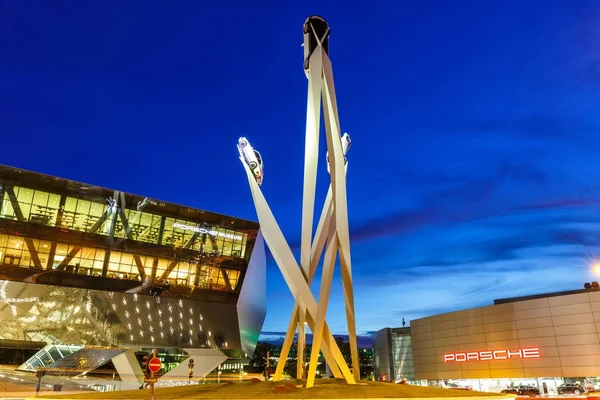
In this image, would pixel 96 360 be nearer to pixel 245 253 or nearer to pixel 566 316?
pixel 245 253

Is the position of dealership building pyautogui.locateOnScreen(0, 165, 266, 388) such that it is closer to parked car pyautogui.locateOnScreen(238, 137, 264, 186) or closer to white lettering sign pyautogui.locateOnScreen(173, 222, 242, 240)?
white lettering sign pyautogui.locateOnScreen(173, 222, 242, 240)

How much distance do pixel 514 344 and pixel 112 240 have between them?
43380 millimetres

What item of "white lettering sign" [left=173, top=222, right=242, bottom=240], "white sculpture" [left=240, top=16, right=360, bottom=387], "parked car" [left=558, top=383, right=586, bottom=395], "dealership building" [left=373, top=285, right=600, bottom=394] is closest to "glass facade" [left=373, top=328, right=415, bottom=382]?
"dealership building" [left=373, top=285, right=600, bottom=394]

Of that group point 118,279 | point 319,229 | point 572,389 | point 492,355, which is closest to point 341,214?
point 319,229

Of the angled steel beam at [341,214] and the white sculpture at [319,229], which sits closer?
the white sculpture at [319,229]

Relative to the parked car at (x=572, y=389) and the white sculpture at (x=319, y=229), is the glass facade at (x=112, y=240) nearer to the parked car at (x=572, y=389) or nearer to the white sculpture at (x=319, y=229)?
the white sculpture at (x=319, y=229)

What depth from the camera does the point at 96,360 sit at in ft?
165

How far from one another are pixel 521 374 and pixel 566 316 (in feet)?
23.1

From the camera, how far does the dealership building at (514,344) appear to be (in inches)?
1588

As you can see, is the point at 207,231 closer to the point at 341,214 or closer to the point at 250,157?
the point at 250,157

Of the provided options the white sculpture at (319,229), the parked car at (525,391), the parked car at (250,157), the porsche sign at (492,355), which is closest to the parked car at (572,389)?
the parked car at (525,391)

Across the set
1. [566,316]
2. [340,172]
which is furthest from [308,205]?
[566,316]

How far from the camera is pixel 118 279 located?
53.0 metres

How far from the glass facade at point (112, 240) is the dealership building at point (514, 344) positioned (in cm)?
2508
